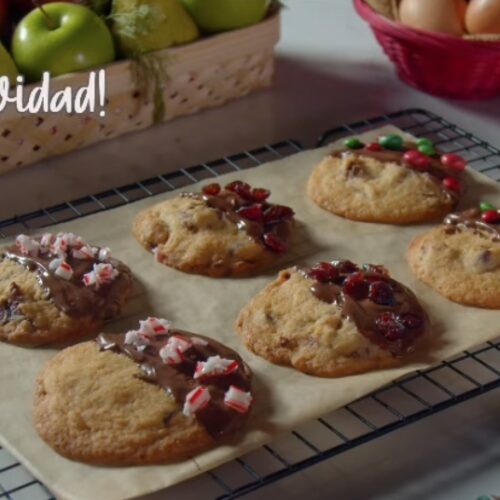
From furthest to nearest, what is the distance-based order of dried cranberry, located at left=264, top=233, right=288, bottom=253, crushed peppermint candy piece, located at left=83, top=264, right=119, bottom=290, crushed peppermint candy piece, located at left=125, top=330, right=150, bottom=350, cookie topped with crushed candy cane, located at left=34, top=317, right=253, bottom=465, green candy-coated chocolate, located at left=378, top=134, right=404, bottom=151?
green candy-coated chocolate, located at left=378, top=134, right=404, bottom=151, dried cranberry, located at left=264, top=233, right=288, bottom=253, crushed peppermint candy piece, located at left=83, top=264, right=119, bottom=290, crushed peppermint candy piece, located at left=125, top=330, right=150, bottom=350, cookie topped with crushed candy cane, located at left=34, top=317, right=253, bottom=465

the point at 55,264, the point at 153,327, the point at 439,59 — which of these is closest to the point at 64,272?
the point at 55,264

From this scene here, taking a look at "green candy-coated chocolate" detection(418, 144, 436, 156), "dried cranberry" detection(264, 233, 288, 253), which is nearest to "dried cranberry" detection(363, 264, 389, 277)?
"dried cranberry" detection(264, 233, 288, 253)

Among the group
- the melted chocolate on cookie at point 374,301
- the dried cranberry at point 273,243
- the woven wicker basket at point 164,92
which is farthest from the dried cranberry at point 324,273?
the woven wicker basket at point 164,92

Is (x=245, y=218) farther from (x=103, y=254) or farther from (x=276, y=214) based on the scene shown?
(x=103, y=254)

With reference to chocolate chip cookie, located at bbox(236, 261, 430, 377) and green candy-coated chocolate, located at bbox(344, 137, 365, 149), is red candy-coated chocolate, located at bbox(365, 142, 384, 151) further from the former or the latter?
chocolate chip cookie, located at bbox(236, 261, 430, 377)

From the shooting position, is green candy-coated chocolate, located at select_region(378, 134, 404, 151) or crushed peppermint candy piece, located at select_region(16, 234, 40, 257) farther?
green candy-coated chocolate, located at select_region(378, 134, 404, 151)

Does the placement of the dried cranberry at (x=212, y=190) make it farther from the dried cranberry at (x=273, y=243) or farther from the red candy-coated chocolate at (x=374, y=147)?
the red candy-coated chocolate at (x=374, y=147)

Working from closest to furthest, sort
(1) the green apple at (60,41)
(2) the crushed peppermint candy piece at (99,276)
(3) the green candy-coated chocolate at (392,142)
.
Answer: (2) the crushed peppermint candy piece at (99,276) < (1) the green apple at (60,41) < (3) the green candy-coated chocolate at (392,142)
